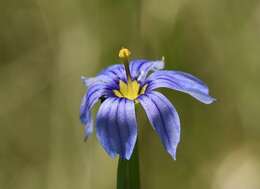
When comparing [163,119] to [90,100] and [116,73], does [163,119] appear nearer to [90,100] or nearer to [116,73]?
[90,100]

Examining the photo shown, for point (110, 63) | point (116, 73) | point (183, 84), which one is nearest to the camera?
point (183, 84)

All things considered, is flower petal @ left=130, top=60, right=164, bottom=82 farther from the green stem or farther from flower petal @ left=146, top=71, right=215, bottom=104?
the green stem

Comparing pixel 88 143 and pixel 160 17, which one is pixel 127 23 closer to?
pixel 160 17

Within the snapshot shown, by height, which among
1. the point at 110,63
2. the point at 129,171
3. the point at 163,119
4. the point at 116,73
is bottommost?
the point at 129,171

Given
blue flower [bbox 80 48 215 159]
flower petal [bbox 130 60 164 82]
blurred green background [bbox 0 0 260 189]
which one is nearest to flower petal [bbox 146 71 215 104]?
blue flower [bbox 80 48 215 159]

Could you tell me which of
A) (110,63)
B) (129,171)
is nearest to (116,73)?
(129,171)

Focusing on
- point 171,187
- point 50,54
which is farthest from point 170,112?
point 50,54

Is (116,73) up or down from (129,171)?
up
